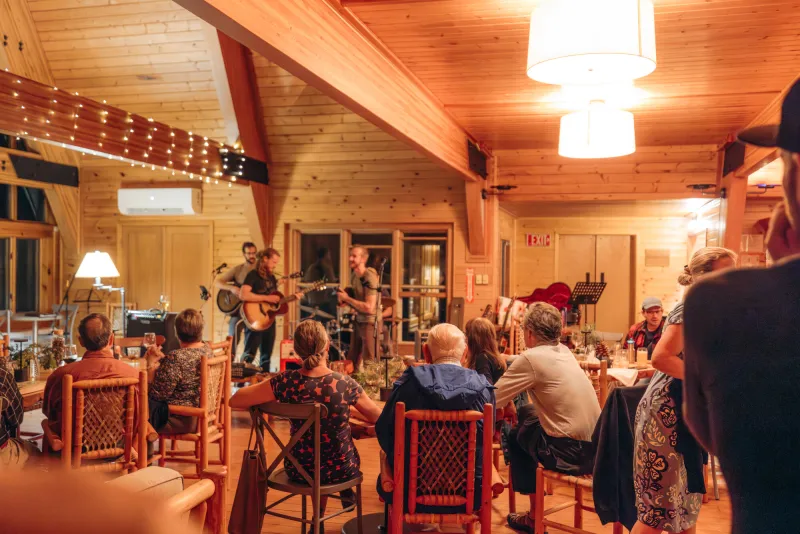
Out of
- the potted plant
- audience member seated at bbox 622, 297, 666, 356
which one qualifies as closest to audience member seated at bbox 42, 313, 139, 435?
the potted plant

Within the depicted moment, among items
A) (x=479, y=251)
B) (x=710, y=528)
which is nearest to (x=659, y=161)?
(x=479, y=251)

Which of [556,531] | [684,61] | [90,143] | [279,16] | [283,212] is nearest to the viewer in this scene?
[279,16]

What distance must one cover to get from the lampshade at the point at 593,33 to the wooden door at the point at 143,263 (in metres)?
8.69

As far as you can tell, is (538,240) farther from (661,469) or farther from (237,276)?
(661,469)

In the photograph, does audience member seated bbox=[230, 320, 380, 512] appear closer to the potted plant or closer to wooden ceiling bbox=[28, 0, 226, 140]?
the potted plant

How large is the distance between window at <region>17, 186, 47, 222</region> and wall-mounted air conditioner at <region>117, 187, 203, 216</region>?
127 cm

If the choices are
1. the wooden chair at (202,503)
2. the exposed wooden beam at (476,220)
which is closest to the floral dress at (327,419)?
the wooden chair at (202,503)

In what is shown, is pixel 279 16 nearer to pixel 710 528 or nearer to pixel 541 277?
pixel 710 528

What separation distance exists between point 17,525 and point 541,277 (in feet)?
42.6

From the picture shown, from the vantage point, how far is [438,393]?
3.35 meters

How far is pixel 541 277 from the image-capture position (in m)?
13.2

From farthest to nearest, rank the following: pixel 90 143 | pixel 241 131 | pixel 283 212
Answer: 1. pixel 283 212
2. pixel 241 131
3. pixel 90 143

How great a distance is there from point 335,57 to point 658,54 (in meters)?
2.40

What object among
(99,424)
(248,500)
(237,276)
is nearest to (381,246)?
(237,276)
